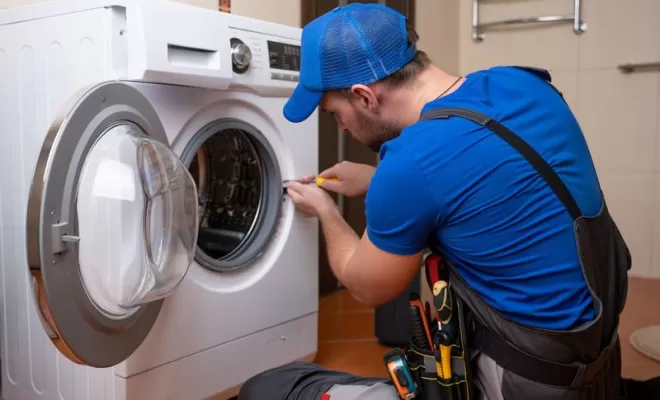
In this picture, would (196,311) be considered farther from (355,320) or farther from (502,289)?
(355,320)

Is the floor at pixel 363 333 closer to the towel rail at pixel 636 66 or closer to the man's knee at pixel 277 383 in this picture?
the man's knee at pixel 277 383

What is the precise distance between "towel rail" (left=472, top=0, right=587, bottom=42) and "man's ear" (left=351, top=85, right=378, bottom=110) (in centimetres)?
222

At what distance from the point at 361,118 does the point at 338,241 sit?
0.25 m

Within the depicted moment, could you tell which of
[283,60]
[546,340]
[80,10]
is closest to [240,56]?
[283,60]

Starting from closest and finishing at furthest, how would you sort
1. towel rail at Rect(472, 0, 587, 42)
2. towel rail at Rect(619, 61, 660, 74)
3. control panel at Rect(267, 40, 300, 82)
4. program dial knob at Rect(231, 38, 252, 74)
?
program dial knob at Rect(231, 38, 252, 74), control panel at Rect(267, 40, 300, 82), towel rail at Rect(619, 61, 660, 74), towel rail at Rect(472, 0, 587, 42)

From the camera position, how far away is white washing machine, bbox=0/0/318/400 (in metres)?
0.98

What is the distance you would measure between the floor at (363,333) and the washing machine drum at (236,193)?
0.52 metres

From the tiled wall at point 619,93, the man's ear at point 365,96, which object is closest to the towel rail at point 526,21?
the tiled wall at point 619,93

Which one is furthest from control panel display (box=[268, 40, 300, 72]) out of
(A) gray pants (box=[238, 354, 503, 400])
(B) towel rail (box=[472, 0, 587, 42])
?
(B) towel rail (box=[472, 0, 587, 42])

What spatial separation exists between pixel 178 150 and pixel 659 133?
2.44 m

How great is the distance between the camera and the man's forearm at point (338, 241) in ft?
4.00

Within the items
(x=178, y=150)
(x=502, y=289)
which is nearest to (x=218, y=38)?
(x=178, y=150)

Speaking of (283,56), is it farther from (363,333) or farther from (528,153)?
(363,333)

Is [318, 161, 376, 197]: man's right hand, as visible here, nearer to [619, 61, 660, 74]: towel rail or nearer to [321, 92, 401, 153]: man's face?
[321, 92, 401, 153]: man's face
